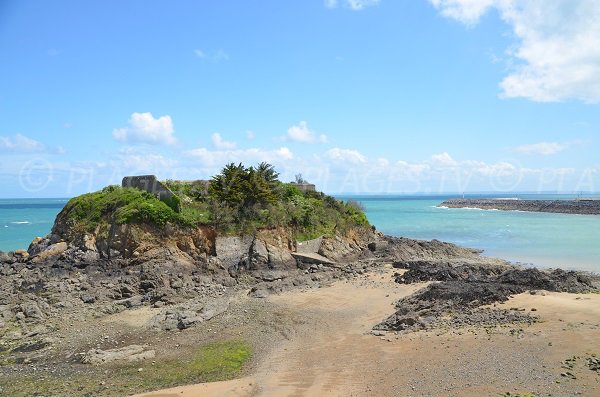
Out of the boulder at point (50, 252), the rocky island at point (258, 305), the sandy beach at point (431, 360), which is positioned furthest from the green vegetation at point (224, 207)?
the sandy beach at point (431, 360)

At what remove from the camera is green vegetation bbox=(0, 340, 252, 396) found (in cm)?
1049

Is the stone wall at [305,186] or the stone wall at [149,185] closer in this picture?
the stone wall at [149,185]

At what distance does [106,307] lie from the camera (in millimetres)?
17250

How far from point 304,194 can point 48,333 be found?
61.9 ft

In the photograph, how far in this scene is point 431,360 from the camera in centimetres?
1145

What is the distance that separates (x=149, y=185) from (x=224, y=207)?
15.7 feet

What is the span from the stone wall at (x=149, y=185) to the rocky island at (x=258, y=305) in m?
0.10

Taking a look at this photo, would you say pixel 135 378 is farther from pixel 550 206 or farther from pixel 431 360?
pixel 550 206

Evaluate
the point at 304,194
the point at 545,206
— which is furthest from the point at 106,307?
the point at 545,206

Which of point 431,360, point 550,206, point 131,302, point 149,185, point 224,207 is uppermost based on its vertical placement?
point 149,185

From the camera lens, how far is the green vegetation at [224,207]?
23.3 metres

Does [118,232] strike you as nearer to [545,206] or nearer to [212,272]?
[212,272]

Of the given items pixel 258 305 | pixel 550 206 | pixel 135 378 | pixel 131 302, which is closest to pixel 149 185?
pixel 131 302

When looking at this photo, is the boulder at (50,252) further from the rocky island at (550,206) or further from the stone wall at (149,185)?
the rocky island at (550,206)
